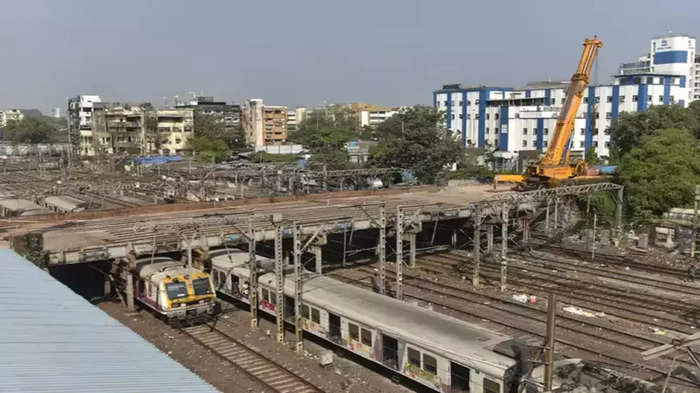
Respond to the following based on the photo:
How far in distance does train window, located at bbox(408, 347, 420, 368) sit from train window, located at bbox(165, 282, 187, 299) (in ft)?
28.7

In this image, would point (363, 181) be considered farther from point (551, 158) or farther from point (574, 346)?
point (574, 346)

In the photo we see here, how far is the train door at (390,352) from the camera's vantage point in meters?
15.6

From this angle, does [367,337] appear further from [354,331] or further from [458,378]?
[458,378]

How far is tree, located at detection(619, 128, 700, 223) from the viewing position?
38.4m

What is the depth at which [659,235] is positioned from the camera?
35344 millimetres

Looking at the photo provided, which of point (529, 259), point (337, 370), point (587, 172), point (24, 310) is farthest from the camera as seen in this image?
point (587, 172)

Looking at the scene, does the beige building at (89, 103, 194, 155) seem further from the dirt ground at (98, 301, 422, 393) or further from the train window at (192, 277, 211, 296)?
the train window at (192, 277, 211, 296)

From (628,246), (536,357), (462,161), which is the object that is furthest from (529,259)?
(462,161)

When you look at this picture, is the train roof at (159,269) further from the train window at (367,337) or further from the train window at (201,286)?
the train window at (367,337)

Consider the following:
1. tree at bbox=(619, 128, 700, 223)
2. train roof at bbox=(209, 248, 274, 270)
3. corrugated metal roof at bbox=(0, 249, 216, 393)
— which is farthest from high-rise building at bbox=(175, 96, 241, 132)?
corrugated metal roof at bbox=(0, 249, 216, 393)

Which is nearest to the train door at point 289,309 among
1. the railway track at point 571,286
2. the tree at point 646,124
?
the railway track at point 571,286

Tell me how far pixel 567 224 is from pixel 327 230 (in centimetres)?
2111

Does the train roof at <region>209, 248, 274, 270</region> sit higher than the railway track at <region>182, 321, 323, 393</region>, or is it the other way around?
the train roof at <region>209, 248, 274, 270</region>

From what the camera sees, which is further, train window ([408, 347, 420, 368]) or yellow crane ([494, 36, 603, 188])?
yellow crane ([494, 36, 603, 188])
